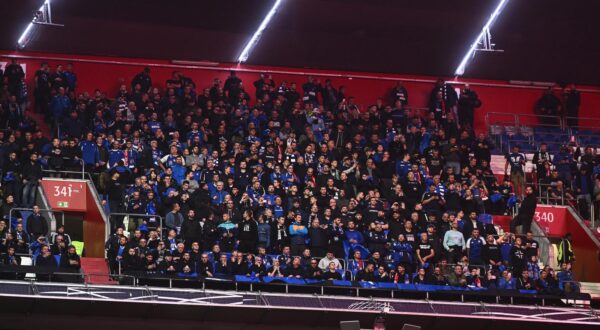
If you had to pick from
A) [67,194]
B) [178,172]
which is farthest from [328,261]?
[67,194]

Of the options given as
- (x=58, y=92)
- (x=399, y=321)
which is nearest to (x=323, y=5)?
(x=58, y=92)

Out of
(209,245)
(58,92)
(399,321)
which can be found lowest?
(399,321)

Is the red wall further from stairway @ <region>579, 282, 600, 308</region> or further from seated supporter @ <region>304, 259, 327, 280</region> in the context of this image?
seated supporter @ <region>304, 259, 327, 280</region>

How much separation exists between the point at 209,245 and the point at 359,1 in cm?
→ 1095

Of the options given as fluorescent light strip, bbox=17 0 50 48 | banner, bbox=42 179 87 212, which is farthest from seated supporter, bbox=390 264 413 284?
fluorescent light strip, bbox=17 0 50 48

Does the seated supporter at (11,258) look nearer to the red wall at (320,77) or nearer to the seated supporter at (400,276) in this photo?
the seated supporter at (400,276)

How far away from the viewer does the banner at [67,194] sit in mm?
26203

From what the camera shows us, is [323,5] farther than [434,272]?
Yes

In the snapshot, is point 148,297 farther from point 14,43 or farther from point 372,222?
point 14,43

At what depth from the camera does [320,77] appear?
114 ft

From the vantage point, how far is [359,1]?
3170cm

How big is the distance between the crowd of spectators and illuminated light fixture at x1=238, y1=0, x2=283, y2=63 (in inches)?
52.6

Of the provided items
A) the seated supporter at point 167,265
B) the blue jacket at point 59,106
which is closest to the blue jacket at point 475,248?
the seated supporter at point 167,265

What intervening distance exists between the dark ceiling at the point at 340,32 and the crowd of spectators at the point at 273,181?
160 cm
